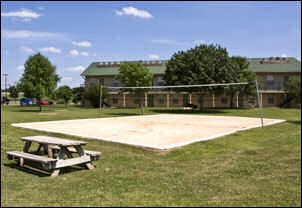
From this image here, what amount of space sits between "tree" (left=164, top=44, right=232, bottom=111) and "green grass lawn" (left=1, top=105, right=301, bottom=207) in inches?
848

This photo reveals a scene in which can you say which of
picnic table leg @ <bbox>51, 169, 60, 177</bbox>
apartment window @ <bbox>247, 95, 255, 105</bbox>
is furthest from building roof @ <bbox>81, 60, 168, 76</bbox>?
picnic table leg @ <bbox>51, 169, 60, 177</bbox>

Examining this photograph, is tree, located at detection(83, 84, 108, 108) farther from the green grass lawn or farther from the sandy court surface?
the green grass lawn

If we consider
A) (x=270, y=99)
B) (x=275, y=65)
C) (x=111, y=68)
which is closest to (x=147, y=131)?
(x=270, y=99)

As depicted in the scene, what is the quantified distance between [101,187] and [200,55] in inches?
1089

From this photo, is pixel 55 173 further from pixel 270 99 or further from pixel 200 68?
pixel 270 99

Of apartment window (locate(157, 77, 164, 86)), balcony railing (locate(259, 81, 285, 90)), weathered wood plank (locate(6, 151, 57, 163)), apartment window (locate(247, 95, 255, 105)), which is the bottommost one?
weathered wood plank (locate(6, 151, 57, 163))

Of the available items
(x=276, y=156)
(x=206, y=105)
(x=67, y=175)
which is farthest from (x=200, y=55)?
(x=67, y=175)

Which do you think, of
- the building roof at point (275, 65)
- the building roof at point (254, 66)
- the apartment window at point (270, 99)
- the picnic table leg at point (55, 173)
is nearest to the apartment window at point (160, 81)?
the building roof at point (254, 66)

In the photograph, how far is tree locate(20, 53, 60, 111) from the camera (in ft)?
104

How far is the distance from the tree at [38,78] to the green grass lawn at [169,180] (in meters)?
24.1

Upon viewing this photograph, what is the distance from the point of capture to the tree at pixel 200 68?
29.8 meters

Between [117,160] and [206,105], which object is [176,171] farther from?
[206,105]

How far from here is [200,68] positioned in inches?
1181

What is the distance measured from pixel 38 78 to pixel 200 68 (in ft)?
49.0
